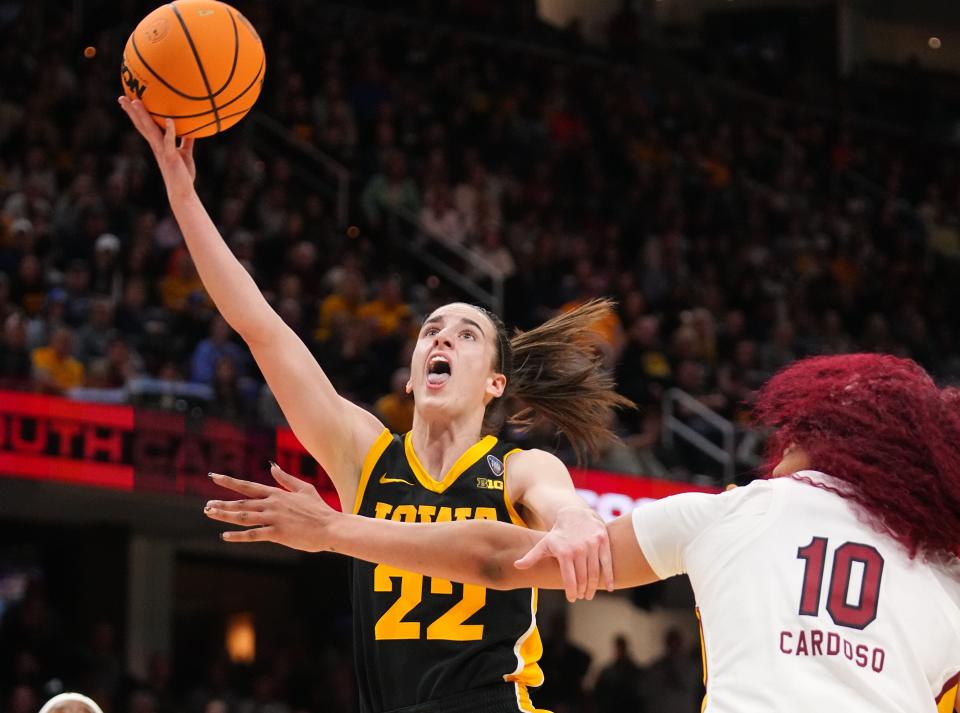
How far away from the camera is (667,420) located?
41.7ft

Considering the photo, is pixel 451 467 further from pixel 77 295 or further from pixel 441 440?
pixel 77 295

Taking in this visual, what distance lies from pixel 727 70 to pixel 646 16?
1584 mm

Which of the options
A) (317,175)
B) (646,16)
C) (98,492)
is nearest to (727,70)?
(646,16)

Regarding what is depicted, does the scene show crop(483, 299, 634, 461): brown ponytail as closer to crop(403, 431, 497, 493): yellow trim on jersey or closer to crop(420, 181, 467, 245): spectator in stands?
crop(403, 431, 497, 493): yellow trim on jersey

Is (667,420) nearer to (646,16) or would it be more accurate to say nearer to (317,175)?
(317,175)

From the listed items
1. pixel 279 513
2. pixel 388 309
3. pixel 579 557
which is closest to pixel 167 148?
pixel 279 513

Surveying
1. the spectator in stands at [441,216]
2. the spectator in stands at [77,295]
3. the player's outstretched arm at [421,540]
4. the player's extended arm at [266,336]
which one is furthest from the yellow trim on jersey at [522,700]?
the spectator in stands at [441,216]

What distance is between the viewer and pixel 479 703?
4152 millimetres

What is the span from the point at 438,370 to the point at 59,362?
583 cm

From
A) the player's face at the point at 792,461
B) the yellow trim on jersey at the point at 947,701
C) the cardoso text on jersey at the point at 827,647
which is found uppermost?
the player's face at the point at 792,461

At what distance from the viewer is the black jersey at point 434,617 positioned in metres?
4.18

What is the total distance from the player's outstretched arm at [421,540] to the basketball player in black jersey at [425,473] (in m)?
0.77

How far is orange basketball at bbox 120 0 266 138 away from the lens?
466cm

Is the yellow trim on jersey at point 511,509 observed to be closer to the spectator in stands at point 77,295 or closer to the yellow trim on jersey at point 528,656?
the yellow trim on jersey at point 528,656
